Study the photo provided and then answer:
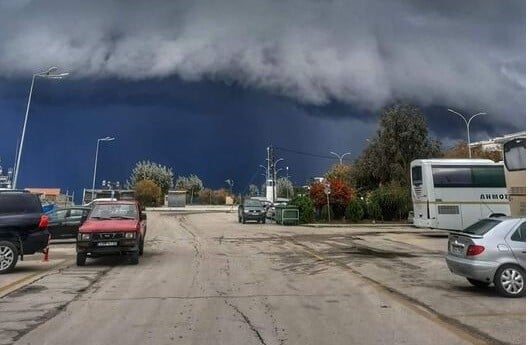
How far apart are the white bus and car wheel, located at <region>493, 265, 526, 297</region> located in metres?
17.7

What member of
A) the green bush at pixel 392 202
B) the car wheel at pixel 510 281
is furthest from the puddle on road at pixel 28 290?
the green bush at pixel 392 202

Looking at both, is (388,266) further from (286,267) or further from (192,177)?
(192,177)

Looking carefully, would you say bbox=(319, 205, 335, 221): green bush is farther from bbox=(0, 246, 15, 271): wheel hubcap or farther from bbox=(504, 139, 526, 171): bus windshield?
bbox=(504, 139, 526, 171): bus windshield

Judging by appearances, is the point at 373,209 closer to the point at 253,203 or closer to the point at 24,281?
the point at 253,203

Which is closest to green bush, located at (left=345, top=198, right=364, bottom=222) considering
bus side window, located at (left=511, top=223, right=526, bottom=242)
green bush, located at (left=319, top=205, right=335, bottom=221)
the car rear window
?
green bush, located at (left=319, top=205, right=335, bottom=221)

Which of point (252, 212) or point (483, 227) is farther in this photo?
point (252, 212)

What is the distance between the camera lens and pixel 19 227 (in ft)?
45.8

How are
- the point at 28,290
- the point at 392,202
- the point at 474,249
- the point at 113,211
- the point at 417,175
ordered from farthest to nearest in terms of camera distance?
1. the point at 392,202
2. the point at 417,175
3. the point at 113,211
4. the point at 28,290
5. the point at 474,249

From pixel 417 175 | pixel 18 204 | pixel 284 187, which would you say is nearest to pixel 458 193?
pixel 417 175

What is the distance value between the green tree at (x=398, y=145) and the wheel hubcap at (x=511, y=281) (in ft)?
130

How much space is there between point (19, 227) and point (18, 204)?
0.69 metres

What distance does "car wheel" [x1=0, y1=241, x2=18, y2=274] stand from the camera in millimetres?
13586

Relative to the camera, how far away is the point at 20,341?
6906 millimetres

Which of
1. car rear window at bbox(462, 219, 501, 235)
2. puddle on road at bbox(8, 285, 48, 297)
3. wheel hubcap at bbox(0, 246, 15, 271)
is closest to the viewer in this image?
puddle on road at bbox(8, 285, 48, 297)
